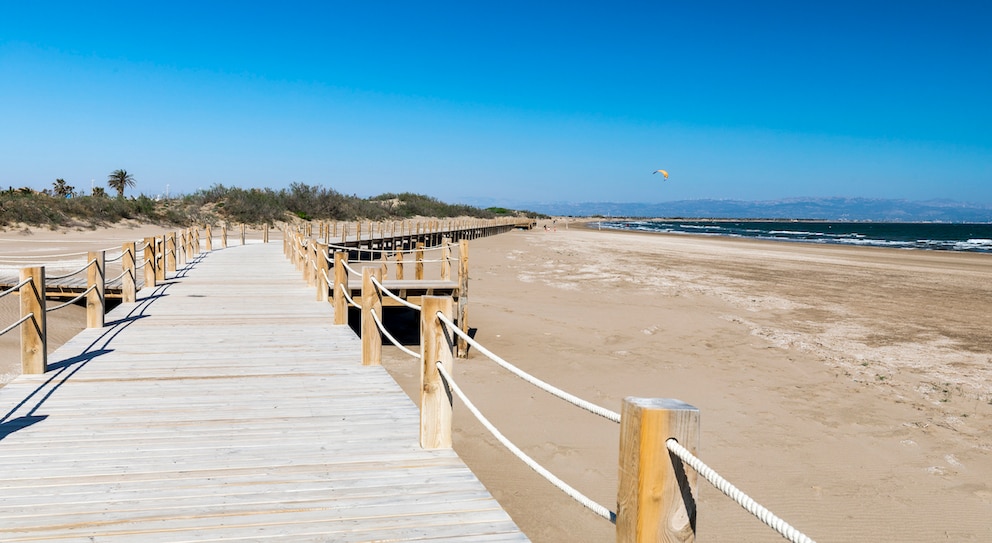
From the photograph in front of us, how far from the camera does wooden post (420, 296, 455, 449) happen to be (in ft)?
14.6

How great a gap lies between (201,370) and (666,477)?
5.79 meters

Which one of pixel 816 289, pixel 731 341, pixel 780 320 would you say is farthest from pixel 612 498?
pixel 816 289

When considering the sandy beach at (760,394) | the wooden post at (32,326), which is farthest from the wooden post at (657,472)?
the wooden post at (32,326)

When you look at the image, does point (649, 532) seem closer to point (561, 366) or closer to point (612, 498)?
Result: point (612, 498)

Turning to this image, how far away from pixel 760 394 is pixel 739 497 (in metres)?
8.05

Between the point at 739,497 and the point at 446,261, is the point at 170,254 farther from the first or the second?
the point at 739,497

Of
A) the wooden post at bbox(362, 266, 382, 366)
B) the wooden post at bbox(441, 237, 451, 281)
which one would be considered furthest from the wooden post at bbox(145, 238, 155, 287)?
the wooden post at bbox(362, 266, 382, 366)

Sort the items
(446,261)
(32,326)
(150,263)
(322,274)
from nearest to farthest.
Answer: (32,326), (322,274), (446,261), (150,263)

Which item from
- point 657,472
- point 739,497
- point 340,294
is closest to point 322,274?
point 340,294

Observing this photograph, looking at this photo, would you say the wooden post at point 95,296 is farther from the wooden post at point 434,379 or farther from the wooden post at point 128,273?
the wooden post at point 434,379

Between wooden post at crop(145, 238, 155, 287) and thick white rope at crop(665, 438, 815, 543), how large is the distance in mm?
13450

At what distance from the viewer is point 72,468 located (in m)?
4.08

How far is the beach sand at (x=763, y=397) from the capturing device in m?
5.89

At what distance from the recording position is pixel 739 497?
1.86 meters
